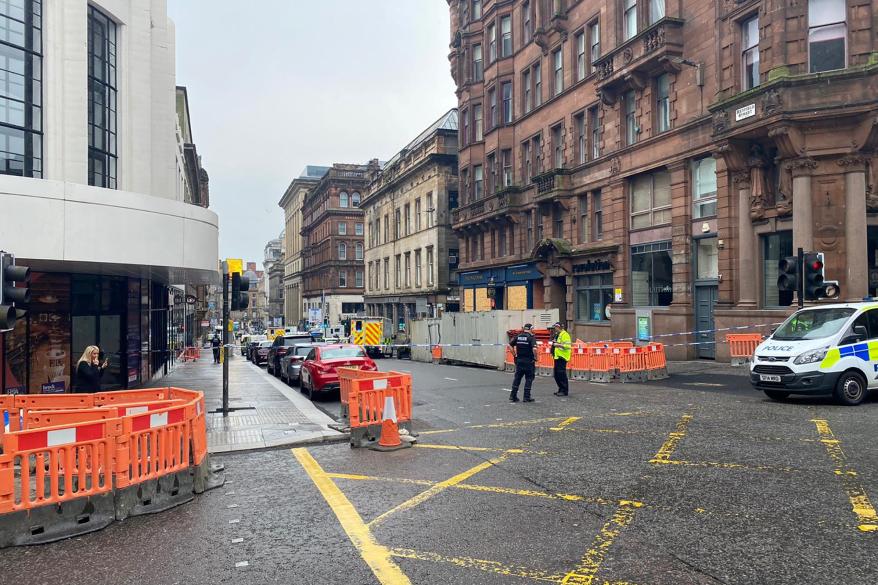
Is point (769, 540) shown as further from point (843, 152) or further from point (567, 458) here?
point (843, 152)

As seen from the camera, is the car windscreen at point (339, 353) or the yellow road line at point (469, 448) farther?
the car windscreen at point (339, 353)

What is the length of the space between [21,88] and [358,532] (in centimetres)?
1331

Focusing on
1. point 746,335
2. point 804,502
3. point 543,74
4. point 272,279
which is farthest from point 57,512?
point 272,279

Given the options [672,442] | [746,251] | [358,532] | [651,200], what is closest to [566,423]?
Result: [672,442]

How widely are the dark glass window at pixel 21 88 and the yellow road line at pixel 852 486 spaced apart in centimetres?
1578

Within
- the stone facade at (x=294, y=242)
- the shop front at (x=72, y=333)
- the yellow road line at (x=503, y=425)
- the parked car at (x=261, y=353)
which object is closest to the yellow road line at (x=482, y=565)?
the yellow road line at (x=503, y=425)

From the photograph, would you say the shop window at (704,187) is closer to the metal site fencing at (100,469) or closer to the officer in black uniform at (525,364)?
the officer in black uniform at (525,364)

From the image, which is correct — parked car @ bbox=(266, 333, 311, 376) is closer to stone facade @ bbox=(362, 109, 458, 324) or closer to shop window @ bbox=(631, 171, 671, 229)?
shop window @ bbox=(631, 171, 671, 229)

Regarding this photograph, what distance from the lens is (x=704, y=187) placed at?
2377 centimetres

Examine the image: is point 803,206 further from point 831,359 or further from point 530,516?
point 530,516

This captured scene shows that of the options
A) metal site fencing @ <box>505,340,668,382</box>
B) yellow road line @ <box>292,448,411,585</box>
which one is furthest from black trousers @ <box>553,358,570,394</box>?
yellow road line @ <box>292,448,411,585</box>

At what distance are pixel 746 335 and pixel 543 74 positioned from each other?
771 inches

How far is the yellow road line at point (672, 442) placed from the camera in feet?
27.7

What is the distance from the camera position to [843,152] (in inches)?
745
